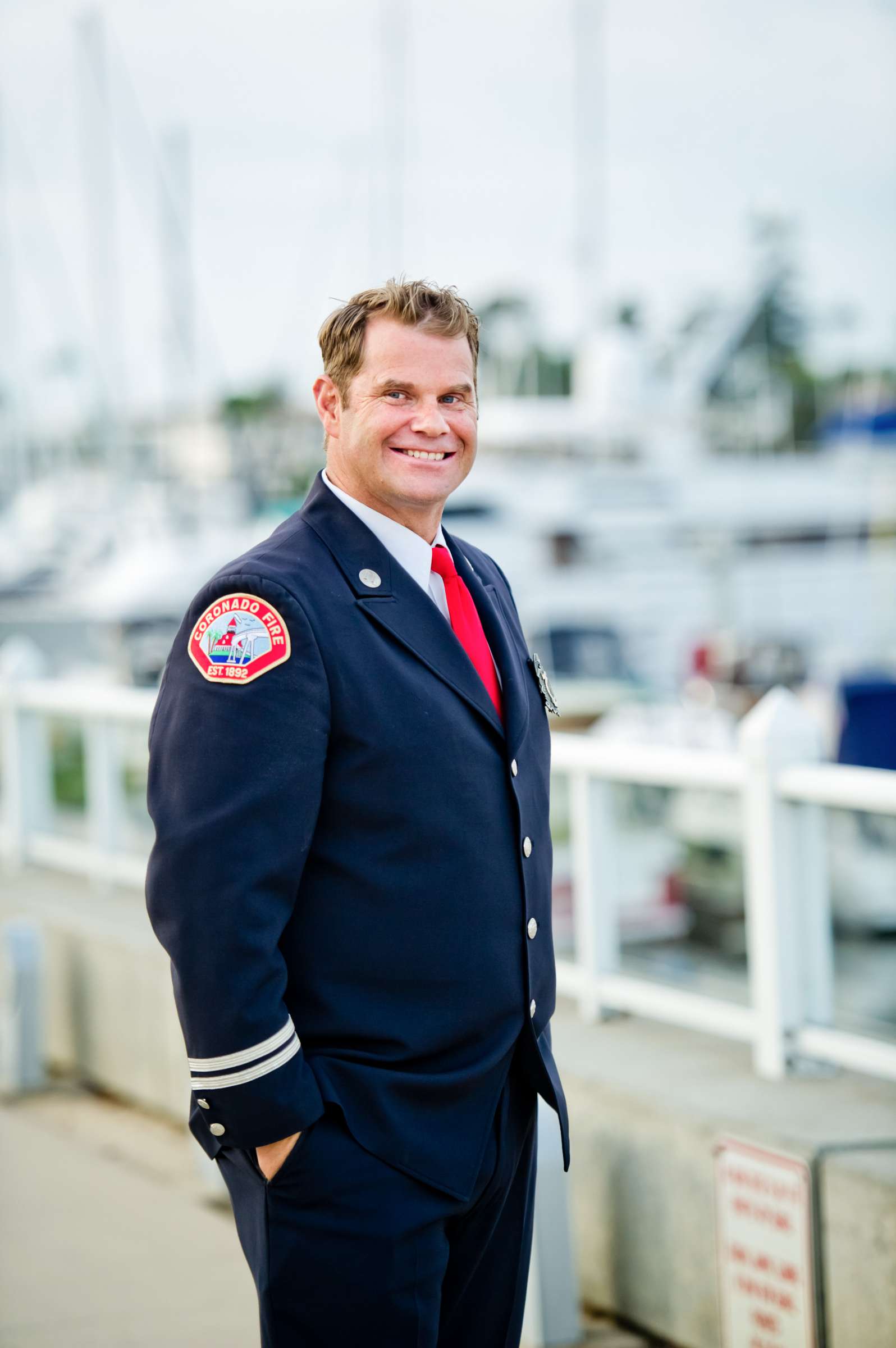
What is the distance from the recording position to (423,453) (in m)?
2.28

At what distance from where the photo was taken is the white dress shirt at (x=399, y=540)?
7.71ft

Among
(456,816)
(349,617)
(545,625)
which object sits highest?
(349,617)

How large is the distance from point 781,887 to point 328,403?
88.7 inches

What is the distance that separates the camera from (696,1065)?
165 inches

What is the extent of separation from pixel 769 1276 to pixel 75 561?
116 ft

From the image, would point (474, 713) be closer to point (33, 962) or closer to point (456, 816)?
point (456, 816)

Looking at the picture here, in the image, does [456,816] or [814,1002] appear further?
[814,1002]

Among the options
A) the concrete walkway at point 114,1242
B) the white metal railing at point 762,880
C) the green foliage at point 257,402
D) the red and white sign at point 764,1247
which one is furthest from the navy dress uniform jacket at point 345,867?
the green foliage at point 257,402

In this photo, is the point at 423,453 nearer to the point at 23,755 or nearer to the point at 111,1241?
the point at 111,1241

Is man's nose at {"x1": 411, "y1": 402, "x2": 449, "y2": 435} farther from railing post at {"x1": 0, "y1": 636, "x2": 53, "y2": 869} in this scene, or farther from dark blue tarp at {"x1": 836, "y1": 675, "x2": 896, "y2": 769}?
dark blue tarp at {"x1": 836, "y1": 675, "x2": 896, "y2": 769}

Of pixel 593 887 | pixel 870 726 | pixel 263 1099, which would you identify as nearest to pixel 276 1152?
pixel 263 1099

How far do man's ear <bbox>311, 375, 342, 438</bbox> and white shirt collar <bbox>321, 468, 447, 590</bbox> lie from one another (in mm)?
97

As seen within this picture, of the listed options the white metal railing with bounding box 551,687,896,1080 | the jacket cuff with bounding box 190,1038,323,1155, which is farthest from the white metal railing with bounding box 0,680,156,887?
the jacket cuff with bounding box 190,1038,323,1155

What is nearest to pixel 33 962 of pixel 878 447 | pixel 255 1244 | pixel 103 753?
pixel 103 753
